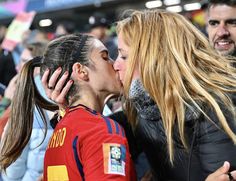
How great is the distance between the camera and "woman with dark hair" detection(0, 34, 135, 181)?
1.78 m

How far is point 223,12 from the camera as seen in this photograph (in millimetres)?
3240

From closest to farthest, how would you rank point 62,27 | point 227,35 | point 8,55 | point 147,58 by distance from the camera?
point 147,58, point 227,35, point 8,55, point 62,27

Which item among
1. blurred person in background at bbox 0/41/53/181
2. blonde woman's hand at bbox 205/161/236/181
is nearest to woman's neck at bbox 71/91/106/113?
blonde woman's hand at bbox 205/161/236/181

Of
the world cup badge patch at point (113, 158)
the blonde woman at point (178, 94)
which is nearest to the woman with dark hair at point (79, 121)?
the world cup badge patch at point (113, 158)

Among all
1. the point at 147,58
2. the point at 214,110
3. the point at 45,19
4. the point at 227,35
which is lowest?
the point at 45,19

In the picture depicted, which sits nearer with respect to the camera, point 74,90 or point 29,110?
point 74,90

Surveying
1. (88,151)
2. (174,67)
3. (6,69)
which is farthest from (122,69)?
(6,69)

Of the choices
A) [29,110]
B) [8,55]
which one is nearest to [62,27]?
[8,55]

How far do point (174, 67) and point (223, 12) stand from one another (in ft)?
4.87

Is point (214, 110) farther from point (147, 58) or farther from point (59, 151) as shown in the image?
point (59, 151)

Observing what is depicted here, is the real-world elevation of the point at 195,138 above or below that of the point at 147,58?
below

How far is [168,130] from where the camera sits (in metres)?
1.84

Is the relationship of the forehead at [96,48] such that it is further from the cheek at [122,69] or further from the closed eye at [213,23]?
the closed eye at [213,23]

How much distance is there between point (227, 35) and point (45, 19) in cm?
1201
